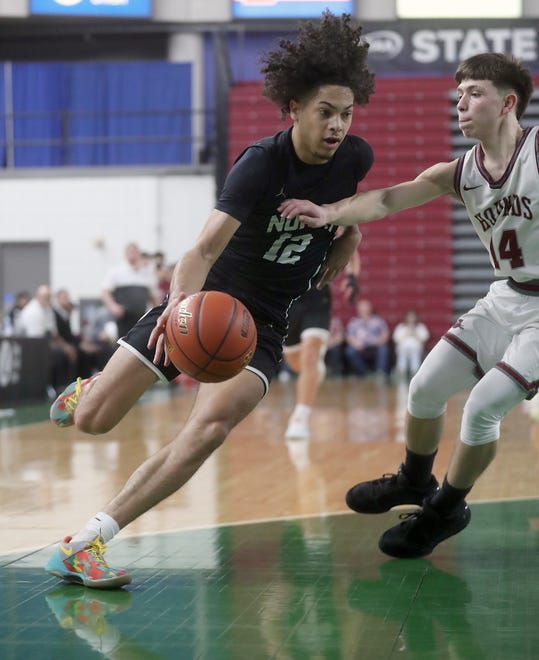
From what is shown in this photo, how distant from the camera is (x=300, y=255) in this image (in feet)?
13.6

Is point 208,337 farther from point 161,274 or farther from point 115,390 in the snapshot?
point 161,274

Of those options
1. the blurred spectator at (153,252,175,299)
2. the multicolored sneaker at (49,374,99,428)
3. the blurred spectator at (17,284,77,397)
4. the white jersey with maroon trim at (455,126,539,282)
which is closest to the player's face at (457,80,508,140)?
the white jersey with maroon trim at (455,126,539,282)

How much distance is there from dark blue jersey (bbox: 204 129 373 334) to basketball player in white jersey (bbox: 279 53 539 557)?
4.5 inches

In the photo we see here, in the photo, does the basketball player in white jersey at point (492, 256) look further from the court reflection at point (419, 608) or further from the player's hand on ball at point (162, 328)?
the player's hand on ball at point (162, 328)

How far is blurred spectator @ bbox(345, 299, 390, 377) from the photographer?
17.8m

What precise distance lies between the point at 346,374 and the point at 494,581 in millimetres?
14506

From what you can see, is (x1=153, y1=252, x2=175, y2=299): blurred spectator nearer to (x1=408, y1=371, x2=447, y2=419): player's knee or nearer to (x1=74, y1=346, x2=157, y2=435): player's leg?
(x1=408, y1=371, x2=447, y2=419): player's knee

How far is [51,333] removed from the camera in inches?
559

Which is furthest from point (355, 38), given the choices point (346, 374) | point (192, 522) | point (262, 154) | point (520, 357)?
point (346, 374)

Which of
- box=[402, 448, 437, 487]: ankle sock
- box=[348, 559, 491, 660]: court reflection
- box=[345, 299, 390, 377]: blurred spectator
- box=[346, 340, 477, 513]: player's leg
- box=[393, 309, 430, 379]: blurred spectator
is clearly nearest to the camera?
box=[348, 559, 491, 660]: court reflection

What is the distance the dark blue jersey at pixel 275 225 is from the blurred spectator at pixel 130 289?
26.4 ft

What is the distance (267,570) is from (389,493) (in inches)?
26.0

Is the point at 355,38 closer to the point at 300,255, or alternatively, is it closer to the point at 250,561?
the point at 300,255

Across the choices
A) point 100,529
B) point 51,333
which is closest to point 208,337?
point 100,529
